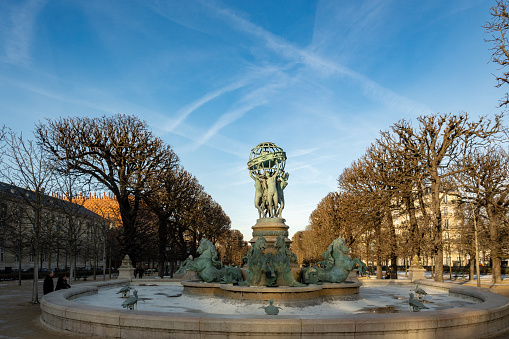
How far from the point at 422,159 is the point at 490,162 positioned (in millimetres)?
8799

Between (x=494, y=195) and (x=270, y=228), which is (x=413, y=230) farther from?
(x=270, y=228)

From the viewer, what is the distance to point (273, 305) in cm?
1152

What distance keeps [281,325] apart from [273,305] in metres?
2.80

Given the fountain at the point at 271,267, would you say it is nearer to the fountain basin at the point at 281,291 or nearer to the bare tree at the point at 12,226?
the fountain basin at the point at 281,291

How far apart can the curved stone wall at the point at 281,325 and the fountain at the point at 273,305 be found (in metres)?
0.02

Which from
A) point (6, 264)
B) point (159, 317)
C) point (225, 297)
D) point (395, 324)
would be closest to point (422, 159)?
point (225, 297)

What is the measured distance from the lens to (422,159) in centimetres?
3066

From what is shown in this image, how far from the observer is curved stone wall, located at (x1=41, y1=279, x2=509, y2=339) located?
876cm

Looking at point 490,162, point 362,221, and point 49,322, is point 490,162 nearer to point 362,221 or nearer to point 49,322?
point 362,221

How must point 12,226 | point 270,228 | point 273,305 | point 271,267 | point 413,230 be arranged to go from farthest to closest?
point 12,226 → point 413,230 → point 270,228 → point 271,267 → point 273,305

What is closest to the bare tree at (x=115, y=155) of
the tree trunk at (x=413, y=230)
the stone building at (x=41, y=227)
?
the stone building at (x=41, y=227)

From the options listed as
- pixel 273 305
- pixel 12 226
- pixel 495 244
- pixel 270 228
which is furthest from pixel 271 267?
pixel 12 226

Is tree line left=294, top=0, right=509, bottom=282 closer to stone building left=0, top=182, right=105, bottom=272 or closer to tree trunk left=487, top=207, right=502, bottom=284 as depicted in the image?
tree trunk left=487, top=207, right=502, bottom=284

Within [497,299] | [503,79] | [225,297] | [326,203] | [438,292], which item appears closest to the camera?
[497,299]
